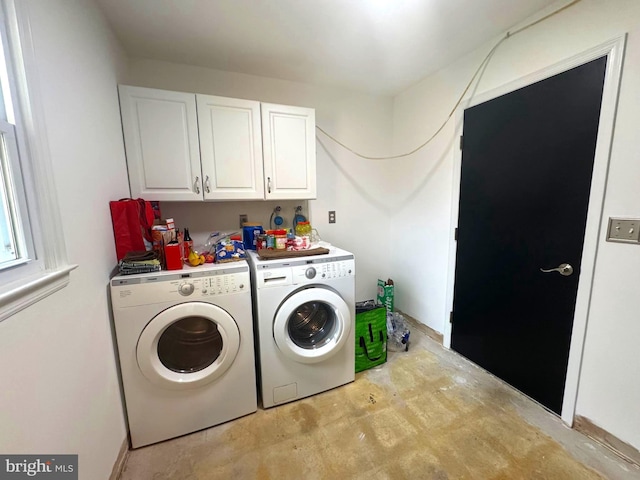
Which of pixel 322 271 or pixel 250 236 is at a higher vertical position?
pixel 250 236

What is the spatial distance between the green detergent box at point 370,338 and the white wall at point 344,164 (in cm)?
72

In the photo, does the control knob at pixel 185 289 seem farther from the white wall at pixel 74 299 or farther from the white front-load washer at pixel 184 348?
the white wall at pixel 74 299

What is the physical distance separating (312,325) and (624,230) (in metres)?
1.73

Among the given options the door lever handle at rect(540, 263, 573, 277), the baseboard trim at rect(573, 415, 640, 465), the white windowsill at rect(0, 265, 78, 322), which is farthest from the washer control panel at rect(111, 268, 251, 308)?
the baseboard trim at rect(573, 415, 640, 465)

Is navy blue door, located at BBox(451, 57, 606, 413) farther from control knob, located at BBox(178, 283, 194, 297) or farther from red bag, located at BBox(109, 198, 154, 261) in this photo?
red bag, located at BBox(109, 198, 154, 261)

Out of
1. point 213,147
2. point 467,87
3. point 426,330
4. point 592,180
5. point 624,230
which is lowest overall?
point 426,330

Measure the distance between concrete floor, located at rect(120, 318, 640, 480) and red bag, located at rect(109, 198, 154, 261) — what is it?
110 cm

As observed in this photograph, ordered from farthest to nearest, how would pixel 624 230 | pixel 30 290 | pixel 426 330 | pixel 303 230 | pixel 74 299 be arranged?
pixel 426 330, pixel 303 230, pixel 624 230, pixel 74 299, pixel 30 290

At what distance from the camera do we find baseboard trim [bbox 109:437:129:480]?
3.95 ft

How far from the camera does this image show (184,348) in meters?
1.51

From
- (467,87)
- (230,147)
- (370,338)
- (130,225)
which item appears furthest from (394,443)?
(467,87)

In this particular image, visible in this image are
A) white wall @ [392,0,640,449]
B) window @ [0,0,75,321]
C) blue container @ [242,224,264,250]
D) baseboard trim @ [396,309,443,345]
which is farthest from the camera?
baseboard trim @ [396,309,443,345]

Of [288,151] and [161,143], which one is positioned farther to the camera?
[288,151]

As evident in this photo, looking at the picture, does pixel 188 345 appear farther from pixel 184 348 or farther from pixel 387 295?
pixel 387 295
